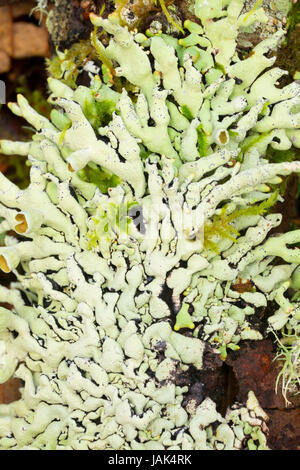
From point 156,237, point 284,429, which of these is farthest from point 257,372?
point 156,237

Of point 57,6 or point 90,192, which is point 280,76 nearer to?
point 90,192

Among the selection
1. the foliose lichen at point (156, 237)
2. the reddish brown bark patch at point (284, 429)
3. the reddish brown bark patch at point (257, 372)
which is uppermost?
the foliose lichen at point (156, 237)

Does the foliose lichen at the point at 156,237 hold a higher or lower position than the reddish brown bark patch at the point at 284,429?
higher

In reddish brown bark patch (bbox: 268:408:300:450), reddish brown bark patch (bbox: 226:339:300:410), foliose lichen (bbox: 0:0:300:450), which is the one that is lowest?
reddish brown bark patch (bbox: 268:408:300:450)

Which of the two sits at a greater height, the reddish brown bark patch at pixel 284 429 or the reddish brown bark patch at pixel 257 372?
the reddish brown bark patch at pixel 257 372

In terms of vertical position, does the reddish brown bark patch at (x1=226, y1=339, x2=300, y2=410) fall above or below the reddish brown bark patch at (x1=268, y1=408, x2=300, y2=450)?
above

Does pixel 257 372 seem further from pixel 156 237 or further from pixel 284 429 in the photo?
pixel 156 237

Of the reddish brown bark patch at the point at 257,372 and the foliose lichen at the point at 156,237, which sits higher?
the foliose lichen at the point at 156,237

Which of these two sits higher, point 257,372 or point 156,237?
point 156,237
